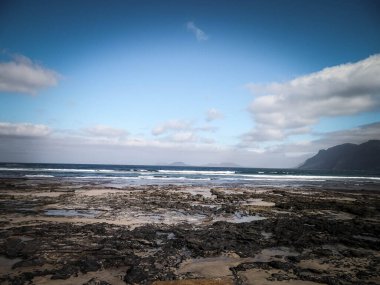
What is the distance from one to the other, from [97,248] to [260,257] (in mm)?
4711

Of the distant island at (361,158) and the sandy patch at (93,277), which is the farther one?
the distant island at (361,158)

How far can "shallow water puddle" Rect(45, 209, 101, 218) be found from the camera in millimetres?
12305

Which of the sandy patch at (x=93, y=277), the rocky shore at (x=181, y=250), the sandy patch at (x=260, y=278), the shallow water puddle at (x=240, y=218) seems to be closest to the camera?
the sandy patch at (x=93, y=277)

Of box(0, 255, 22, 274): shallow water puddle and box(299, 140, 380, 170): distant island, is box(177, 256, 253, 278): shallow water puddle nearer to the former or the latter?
box(0, 255, 22, 274): shallow water puddle

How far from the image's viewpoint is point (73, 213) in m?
12.9

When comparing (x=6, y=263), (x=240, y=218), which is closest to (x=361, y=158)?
(x=240, y=218)

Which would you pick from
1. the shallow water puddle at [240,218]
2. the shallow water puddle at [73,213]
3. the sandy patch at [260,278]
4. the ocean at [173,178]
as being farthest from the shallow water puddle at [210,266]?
the ocean at [173,178]

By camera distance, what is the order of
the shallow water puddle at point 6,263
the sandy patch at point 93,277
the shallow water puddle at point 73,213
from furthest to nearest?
the shallow water puddle at point 73,213, the shallow water puddle at point 6,263, the sandy patch at point 93,277

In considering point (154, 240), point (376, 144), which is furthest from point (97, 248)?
point (376, 144)

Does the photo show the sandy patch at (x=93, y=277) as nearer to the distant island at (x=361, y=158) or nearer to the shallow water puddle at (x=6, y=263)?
the shallow water puddle at (x=6, y=263)

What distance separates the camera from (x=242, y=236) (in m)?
8.70

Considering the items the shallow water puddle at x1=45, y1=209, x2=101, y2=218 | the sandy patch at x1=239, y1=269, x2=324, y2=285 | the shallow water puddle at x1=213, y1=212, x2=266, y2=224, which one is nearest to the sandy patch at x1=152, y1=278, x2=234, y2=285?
the sandy patch at x1=239, y1=269, x2=324, y2=285

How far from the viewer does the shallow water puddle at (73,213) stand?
12305 mm

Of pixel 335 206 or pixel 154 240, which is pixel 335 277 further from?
pixel 335 206
